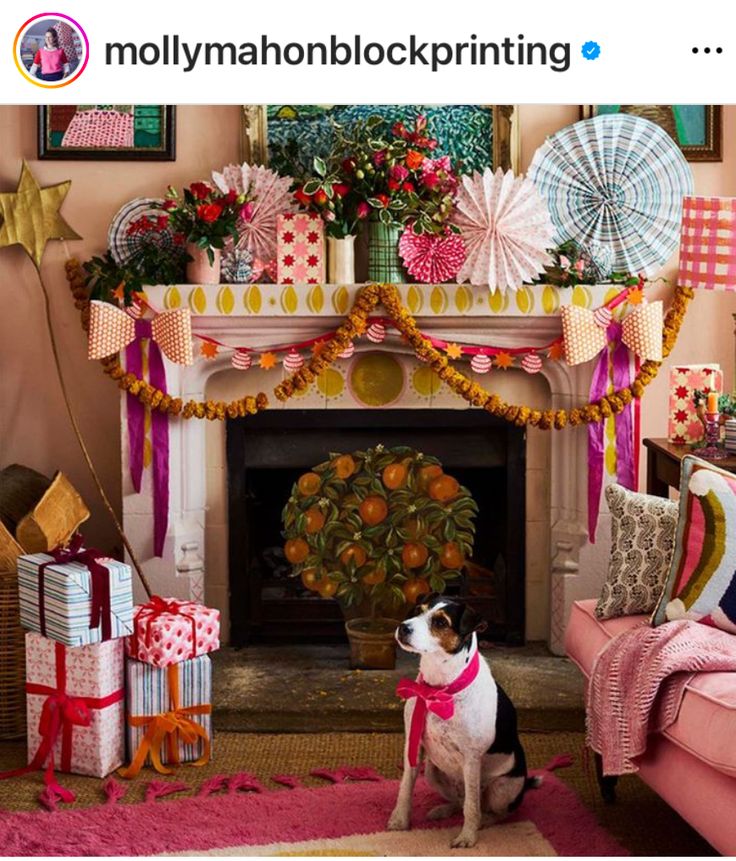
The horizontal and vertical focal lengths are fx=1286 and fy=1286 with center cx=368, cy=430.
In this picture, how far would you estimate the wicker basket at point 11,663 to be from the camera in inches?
131

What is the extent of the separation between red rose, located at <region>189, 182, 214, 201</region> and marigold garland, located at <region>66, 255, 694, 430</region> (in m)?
0.46

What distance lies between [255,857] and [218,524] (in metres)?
1.58

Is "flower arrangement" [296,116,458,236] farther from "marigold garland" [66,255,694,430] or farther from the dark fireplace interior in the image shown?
the dark fireplace interior

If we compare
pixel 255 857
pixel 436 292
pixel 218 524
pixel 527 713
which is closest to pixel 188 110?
pixel 436 292

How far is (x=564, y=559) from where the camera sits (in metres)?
3.95

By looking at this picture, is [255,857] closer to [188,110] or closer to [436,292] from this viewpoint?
[436,292]

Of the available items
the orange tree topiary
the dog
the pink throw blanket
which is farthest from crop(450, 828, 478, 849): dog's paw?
the orange tree topiary

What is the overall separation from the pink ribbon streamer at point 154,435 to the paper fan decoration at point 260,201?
1.28ft

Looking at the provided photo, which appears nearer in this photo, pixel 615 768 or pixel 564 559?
pixel 615 768

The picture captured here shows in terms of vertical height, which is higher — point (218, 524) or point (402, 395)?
point (402, 395)

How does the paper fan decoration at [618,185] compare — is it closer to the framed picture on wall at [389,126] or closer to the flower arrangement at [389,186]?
the framed picture on wall at [389,126]

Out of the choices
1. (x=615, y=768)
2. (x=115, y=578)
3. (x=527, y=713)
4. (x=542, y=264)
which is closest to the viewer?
(x=615, y=768)

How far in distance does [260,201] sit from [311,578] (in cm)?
112

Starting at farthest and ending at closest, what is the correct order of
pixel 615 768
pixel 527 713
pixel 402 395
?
1. pixel 402 395
2. pixel 527 713
3. pixel 615 768
